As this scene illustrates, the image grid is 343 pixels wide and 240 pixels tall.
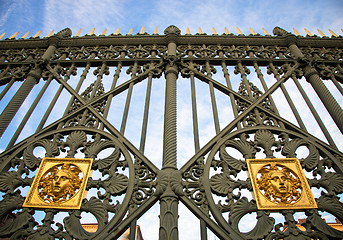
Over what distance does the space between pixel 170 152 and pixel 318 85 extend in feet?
13.0

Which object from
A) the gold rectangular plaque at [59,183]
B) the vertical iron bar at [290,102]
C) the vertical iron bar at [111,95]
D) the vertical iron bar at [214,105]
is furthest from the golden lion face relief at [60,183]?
the vertical iron bar at [290,102]

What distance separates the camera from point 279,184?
4.25m

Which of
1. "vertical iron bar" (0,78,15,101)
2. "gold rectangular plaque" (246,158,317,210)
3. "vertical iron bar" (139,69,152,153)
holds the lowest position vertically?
"gold rectangular plaque" (246,158,317,210)

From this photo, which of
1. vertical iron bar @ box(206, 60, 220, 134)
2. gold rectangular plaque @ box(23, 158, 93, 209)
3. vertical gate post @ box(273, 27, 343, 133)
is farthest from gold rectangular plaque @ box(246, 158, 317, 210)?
gold rectangular plaque @ box(23, 158, 93, 209)

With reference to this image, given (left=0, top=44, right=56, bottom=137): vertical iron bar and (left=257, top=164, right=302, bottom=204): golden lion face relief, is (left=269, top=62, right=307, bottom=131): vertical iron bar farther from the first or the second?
(left=0, top=44, right=56, bottom=137): vertical iron bar

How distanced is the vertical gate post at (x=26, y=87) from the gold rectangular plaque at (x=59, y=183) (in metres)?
1.55

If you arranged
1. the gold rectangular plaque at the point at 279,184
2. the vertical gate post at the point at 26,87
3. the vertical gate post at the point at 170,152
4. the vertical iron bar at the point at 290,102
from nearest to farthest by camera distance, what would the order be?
the vertical gate post at the point at 170,152, the gold rectangular plaque at the point at 279,184, the vertical iron bar at the point at 290,102, the vertical gate post at the point at 26,87

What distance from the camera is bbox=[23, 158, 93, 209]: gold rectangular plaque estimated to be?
410cm

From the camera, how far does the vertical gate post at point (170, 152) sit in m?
3.70

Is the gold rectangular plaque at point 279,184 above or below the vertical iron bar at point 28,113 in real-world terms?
below

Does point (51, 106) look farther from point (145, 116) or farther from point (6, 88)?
point (145, 116)

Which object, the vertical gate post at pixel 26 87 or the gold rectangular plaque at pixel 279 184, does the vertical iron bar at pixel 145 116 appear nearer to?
the gold rectangular plaque at pixel 279 184

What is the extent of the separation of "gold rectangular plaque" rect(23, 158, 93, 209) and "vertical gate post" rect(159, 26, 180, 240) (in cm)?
131

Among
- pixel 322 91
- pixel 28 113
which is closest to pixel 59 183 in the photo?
pixel 28 113
